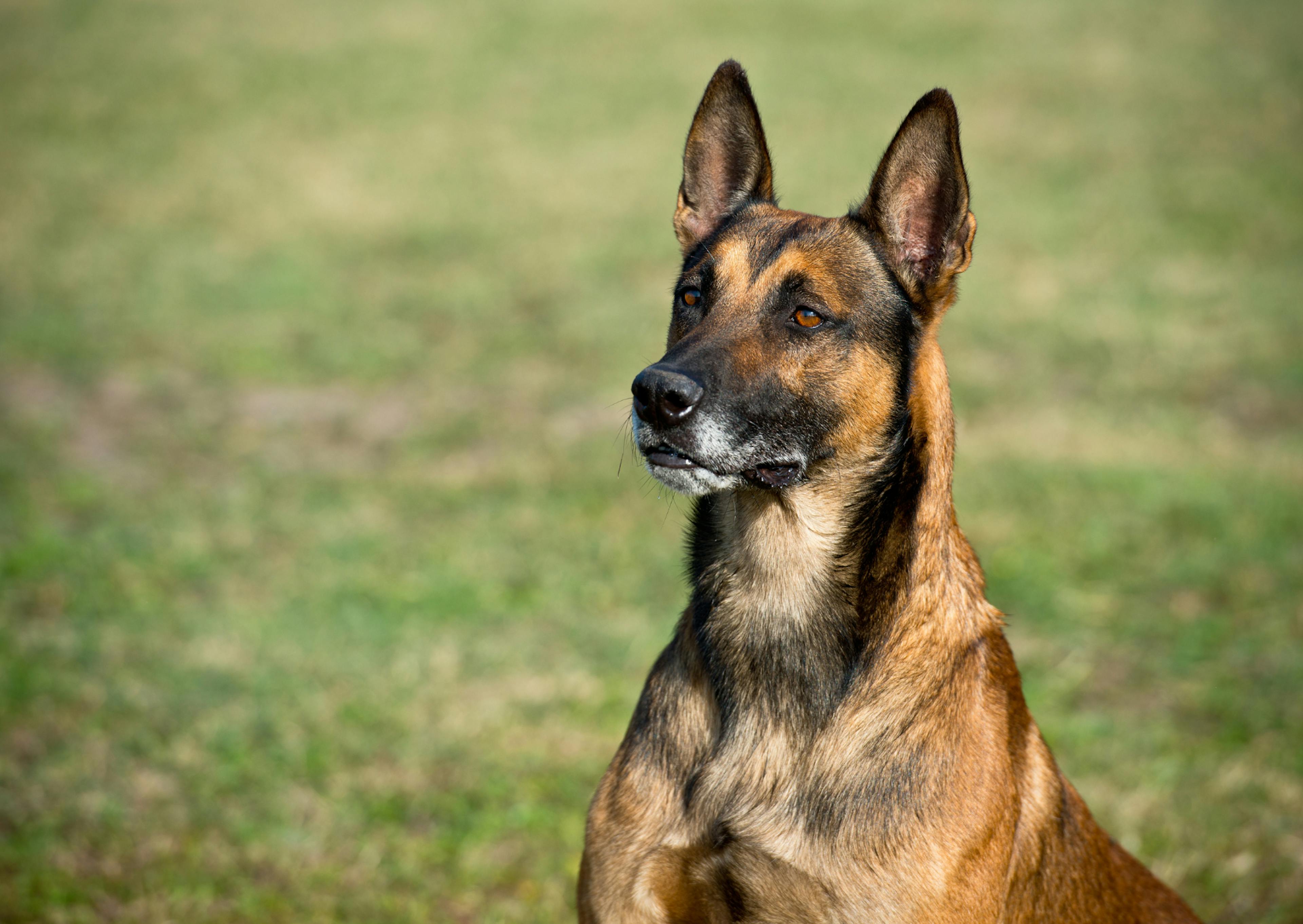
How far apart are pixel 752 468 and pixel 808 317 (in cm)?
49

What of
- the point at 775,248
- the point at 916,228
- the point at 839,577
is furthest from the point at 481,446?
the point at 839,577

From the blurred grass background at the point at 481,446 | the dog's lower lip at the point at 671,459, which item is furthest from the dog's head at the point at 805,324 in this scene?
the blurred grass background at the point at 481,446

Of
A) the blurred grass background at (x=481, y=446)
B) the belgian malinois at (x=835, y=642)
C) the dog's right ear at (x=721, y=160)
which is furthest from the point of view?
the blurred grass background at (x=481, y=446)

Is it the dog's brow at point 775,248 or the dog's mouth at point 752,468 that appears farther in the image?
the dog's brow at point 775,248

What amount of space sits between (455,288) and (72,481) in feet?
21.0

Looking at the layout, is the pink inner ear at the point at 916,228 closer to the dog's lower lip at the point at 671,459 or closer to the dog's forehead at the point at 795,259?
the dog's forehead at the point at 795,259

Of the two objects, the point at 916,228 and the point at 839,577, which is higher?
the point at 916,228

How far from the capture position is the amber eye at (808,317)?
11.0ft

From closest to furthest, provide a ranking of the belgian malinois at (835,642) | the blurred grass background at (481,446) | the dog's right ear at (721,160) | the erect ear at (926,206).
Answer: the belgian malinois at (835,642), the erect ear at (926,206), the dog's right ear at (721,160), the blurred grass background at (481,446)

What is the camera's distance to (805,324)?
337 cm

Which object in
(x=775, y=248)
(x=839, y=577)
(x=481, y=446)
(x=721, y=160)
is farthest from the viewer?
(x=481, y=446)

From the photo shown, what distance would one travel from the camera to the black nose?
304 cm

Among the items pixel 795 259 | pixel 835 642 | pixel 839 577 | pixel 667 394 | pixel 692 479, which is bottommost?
pixel 835 642

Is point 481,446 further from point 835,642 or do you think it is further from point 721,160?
point 835,642
